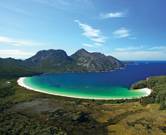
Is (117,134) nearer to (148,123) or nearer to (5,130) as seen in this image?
(148,123)

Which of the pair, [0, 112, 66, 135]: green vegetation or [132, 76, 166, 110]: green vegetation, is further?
[132, 76, 166, 110]: green vegetation

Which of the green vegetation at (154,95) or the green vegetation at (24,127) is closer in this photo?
the green vegetation at (24,127)

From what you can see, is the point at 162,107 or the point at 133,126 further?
the point at 162,107

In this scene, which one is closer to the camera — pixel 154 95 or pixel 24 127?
pixel 24 127

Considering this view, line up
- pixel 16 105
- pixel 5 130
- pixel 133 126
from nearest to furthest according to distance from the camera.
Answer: pixel 5 130
pixel 133 126
pixel 16 105

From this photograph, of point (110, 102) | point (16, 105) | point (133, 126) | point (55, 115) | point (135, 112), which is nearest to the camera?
point (133, 126)

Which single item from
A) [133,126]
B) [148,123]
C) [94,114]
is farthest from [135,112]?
[94,114]

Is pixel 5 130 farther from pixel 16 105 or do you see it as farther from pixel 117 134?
pixel 117 134

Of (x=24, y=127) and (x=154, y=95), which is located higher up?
(x=154, y=95)

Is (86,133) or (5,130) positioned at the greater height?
(5,130)
